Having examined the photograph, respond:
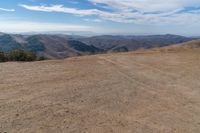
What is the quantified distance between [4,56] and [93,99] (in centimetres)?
1494

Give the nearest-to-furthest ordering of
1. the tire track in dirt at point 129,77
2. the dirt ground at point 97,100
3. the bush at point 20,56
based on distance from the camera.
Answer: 1. the dirt ground at point 97,100
2. the tire track in dirt at point 129,77
3. the bush at point 20,56

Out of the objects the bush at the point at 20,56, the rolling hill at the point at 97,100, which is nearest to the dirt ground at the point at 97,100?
the rolling hill at the point at 97,100

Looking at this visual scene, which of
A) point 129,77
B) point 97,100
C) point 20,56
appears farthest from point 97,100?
point 20,56

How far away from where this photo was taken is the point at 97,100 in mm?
8617

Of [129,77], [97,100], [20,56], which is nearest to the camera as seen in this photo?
[97,100]

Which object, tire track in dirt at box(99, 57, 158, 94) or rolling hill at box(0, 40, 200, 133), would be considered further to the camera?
tire track in dirt at box(99, 57, 158, 94)

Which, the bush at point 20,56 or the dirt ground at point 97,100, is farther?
the bush at point 20,56

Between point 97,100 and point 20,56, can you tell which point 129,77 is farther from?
point 20,56

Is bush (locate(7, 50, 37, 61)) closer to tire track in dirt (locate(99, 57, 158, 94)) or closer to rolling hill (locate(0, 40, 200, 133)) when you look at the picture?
rolling hill (locate(0, 40, 200, 133))

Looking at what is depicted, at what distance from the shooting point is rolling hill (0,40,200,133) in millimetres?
6555

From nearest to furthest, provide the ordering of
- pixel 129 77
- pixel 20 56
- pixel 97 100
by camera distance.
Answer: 1. pixel 97 100
2. pixel 129 77
3. pixel 20 56

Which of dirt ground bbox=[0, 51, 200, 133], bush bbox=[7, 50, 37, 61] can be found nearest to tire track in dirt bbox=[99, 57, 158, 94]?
dirt ground bbox=[0, 51, 200, 133]

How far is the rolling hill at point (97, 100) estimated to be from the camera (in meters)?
6.55

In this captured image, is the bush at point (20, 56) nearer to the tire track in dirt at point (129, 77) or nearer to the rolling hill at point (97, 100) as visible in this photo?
the rolling hill at point (97, 100)
